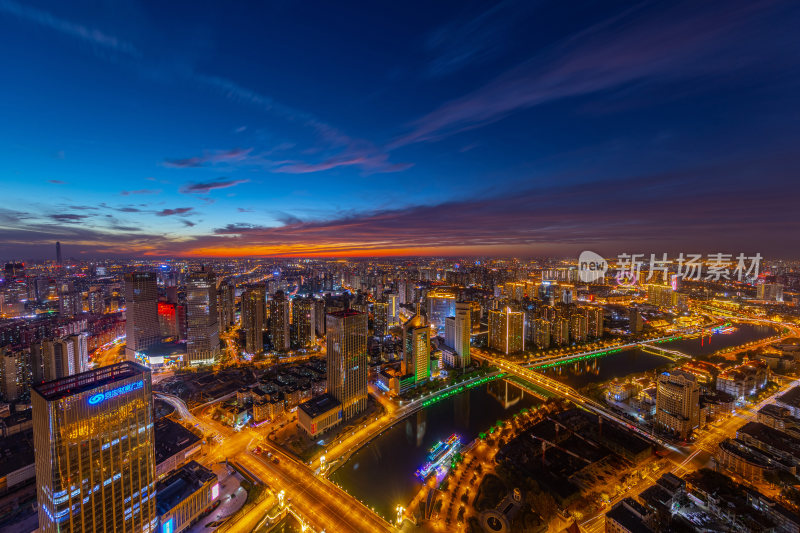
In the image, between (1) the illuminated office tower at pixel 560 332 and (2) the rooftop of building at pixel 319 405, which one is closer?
(2) the rooftop of building at pixel 319 405

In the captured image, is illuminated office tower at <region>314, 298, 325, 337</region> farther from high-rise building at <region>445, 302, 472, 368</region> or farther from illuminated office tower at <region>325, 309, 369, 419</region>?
illuminated office tower at <region>325, 309, 369, 419</region>

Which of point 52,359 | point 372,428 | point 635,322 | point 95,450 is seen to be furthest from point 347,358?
point 635,322

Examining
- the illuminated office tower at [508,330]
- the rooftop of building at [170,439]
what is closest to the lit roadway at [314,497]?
the rooftop of building at [170,439]

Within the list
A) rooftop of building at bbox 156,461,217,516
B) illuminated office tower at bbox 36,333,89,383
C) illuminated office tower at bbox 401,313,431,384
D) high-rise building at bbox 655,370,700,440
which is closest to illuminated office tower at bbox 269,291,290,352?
illuminated office tower at bbox 401,313,431,384

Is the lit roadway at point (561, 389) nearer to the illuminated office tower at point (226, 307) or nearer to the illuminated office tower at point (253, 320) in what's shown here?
the illuminated office tower at point (253, 320)

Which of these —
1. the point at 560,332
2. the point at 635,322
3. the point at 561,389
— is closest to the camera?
the point at 561,389

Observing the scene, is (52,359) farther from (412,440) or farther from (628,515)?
(628,515)
